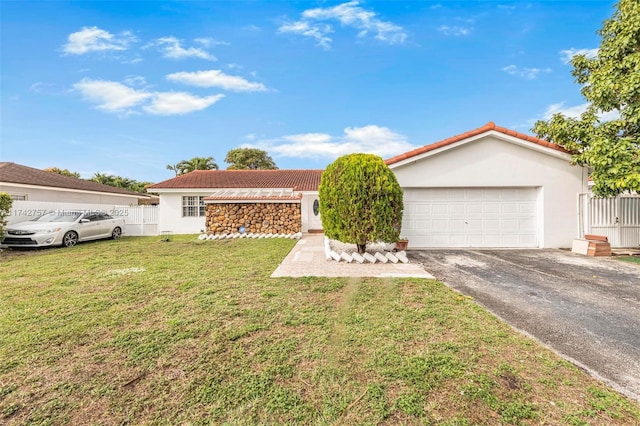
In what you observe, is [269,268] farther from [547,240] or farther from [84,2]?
[84,2]

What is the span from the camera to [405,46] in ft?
44.0

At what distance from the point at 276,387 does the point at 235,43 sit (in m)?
14.0

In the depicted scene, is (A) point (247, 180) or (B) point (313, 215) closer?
(B) point (313, 215)

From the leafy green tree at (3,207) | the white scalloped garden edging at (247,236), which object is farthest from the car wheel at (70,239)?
the white scalloped garden edging at (247,236)

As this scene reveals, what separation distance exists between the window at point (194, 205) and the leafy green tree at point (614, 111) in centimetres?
1874

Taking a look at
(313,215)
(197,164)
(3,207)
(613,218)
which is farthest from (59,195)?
(613,218)

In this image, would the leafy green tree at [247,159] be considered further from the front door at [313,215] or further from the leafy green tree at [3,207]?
the leafy green tree at [3,207]

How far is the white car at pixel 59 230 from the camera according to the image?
1106 cm

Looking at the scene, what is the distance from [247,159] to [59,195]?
24.2m

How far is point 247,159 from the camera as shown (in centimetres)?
3978

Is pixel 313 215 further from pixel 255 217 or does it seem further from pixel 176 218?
pixel 176 218

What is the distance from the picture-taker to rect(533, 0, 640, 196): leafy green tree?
8.23 meters

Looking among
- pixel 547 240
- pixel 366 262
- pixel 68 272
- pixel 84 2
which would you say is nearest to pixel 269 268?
pixel 366 262

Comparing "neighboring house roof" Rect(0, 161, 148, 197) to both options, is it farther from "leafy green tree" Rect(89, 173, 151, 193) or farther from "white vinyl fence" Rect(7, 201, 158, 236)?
"leafy green tree" Rect(89, 173, 151, 193)
